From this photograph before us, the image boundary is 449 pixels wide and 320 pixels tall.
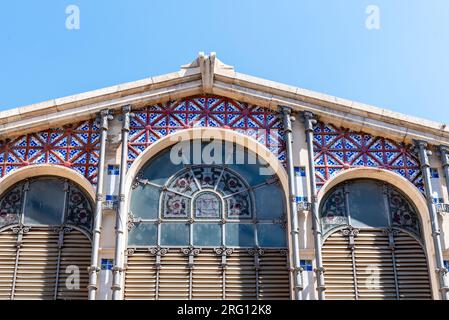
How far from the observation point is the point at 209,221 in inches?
791

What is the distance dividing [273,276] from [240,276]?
0.80 meters

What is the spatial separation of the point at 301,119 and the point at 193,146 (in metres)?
2.95

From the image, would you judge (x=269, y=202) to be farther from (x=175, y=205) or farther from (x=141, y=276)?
(x=141, y=276)

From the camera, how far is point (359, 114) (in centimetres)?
2123

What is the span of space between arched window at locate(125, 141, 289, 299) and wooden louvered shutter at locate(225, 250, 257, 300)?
0.08ft

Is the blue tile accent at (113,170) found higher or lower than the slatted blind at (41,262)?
higher

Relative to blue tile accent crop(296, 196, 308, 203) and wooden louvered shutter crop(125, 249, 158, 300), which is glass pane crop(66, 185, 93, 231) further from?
blue tile accent crop(296, 196, 308, 203)

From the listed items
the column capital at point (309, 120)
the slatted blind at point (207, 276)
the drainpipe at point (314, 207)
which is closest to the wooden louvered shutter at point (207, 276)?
the slatted blind at point (207, 276)

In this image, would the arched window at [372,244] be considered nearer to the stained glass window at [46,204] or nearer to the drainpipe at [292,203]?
the drainpipe at [292,203]

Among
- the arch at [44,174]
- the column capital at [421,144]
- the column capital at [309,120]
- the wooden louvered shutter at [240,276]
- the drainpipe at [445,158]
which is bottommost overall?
the wooden louvered shutter at [240,276]

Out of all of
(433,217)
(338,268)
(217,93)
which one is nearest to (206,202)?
(217,93)

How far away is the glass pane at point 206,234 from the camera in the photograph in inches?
781

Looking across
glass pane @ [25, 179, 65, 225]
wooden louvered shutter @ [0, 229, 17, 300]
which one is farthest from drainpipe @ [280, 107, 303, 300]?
wooden louvered shutter @ [0, 229, 17, 300]

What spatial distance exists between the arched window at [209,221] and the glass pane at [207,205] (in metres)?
0.03
